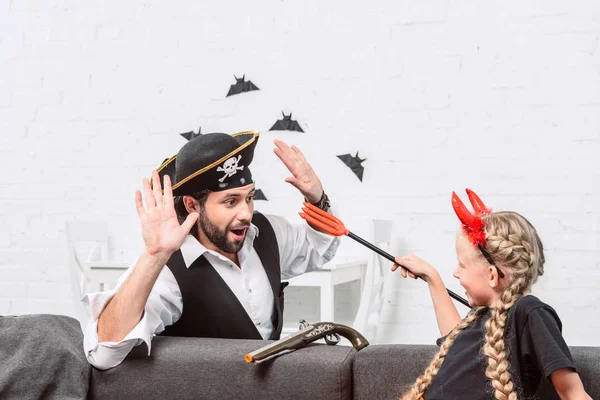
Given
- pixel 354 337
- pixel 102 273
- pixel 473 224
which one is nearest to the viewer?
pixel 473 224

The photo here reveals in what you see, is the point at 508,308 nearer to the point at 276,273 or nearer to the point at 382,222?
the point at 276,273

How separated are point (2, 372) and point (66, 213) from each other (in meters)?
2.51

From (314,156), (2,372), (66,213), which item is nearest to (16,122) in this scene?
(66,213)

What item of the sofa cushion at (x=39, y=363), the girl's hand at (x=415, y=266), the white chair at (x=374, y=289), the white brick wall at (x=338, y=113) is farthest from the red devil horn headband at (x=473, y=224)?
the white brick wall at (x=338, y=113)

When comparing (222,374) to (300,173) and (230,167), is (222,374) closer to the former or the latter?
(230,167)

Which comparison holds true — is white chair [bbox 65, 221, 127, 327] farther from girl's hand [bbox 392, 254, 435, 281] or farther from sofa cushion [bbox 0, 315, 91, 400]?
girl's hand [bbox 392, 254, 435, 281]

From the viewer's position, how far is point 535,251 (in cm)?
146

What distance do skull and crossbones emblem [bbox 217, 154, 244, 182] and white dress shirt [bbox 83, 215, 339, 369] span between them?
7.4 inches

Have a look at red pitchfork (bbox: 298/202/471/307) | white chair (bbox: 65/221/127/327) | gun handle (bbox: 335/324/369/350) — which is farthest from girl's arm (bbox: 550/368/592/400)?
white chair (bbox: 65/221/127/327)

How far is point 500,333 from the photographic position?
1385mm

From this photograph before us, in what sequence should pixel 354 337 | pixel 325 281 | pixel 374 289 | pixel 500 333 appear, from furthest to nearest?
1. pixel 374 289
2. pixel 325 281
3. pixel 354 337
4. pixel 500 333

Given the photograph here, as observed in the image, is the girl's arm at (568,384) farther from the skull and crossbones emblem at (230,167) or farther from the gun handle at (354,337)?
the skull and crossbones emblem at (230,167)

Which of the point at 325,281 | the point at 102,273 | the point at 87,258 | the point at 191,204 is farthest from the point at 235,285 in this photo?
the point at 87,258

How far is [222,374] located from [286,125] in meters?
2.24
